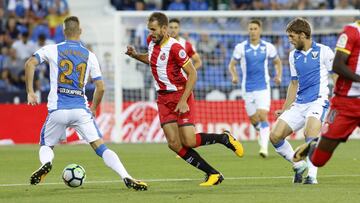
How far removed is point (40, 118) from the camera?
23.3 metres

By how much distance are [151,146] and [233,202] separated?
11.7 meters

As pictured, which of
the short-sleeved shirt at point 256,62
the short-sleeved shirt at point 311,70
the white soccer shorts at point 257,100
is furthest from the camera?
the short-sleeved shirt at point 256,62

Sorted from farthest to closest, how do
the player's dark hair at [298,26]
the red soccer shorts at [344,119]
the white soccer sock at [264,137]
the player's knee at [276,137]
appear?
the white soccer sock at [264,137]
the player's knee at [276,137]
the player's dark hair at [298,26]
the red soccer shorts at [344,119]

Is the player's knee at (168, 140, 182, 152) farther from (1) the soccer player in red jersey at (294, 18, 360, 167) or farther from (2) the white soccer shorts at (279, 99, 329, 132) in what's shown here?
(1) the soccer player in red jersey at (294, 18, 360, 167)

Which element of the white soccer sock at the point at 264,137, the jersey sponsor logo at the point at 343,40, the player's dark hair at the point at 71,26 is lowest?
the white soccer sock at the point at 264,137

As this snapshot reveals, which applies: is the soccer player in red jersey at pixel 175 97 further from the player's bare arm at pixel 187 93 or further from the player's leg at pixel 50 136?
the player's leg at pixel 50 136

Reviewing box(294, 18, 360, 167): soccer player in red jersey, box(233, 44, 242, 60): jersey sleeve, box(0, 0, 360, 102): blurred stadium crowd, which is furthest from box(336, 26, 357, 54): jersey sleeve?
box(0, 0, 360, 102): blurred stadium crowd

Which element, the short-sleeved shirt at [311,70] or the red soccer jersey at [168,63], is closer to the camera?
the red soccer jersey at [168,63]

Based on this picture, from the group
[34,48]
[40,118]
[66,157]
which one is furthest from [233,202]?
[34,48]

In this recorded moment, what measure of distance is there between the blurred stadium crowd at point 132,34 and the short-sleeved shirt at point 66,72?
12.0 metres

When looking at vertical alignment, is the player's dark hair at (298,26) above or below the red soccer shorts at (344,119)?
above

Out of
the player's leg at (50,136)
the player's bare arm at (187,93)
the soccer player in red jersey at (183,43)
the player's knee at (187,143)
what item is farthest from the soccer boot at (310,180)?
the soccer player in red jersey at (183,43)

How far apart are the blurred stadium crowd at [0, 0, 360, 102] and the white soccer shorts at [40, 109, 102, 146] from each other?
1197 centimetres

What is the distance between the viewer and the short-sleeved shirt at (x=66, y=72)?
12117 mm
